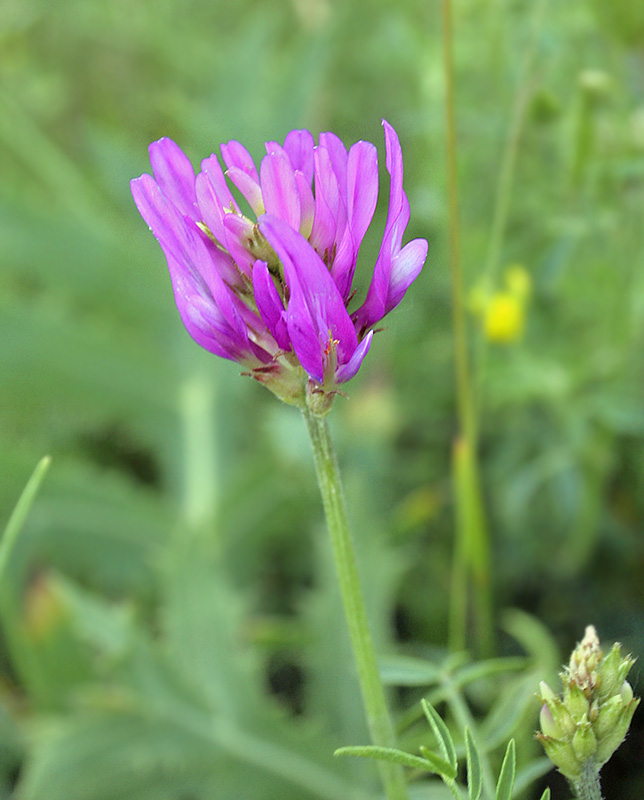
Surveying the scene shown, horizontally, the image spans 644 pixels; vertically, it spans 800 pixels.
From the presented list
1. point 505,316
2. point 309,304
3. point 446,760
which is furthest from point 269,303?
point 505,316

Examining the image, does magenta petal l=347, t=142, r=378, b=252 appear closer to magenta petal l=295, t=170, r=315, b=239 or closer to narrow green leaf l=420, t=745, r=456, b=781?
magenta petal l=295, t=170, r=315, b=239

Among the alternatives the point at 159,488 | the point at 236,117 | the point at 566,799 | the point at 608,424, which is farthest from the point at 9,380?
the point at 566,799

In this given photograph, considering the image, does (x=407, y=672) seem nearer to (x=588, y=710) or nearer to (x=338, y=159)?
(x=588, y=710)

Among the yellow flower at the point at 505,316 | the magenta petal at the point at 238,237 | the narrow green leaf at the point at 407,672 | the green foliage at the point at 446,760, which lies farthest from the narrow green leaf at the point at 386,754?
the yellow flower at the point at 505,316

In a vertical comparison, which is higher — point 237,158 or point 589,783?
point 237,158

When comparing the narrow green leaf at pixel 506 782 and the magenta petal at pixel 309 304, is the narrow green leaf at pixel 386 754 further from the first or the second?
the magenta petal at pixel 309 304

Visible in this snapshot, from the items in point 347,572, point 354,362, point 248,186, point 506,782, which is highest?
point 248,186

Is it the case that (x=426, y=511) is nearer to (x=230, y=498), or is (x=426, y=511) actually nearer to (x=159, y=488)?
(x=230, y=498)
